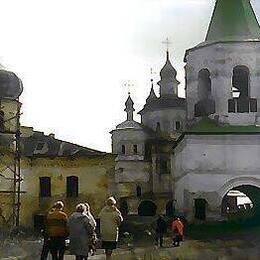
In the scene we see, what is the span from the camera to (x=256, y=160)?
27.6 metres

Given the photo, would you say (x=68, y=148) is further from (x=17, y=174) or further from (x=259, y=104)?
(x=259, y=104)

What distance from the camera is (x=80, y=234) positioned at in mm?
11750

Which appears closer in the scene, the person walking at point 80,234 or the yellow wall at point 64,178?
the person walking at point 80,234

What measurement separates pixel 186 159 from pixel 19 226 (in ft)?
30.8

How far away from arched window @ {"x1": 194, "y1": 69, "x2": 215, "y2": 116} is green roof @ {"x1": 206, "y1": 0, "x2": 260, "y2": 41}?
1.59 metres

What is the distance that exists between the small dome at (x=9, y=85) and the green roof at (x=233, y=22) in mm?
10040

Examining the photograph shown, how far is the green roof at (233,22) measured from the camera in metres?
29.0

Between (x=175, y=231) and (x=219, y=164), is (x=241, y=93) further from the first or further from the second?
(x=175, y=231)

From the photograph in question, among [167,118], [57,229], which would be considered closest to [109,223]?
[57,229]

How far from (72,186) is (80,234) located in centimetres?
2220

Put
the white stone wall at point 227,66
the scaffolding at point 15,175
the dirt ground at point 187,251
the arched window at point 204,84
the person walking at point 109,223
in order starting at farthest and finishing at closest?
the scaffolding at point 15,175
the arched window at point 204,84
the white stone wall at point 227,66
the dirt ground at point 187,251
the person walking at point 109,223

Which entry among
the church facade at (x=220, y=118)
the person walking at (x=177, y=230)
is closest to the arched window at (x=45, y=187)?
the church facade at (x=220, y=118)

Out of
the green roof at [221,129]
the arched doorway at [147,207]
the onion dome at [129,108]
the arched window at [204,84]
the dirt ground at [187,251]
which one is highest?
the onion dome at [129,108]

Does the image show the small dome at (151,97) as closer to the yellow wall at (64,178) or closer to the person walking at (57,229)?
the yellow wall at (64,178)
